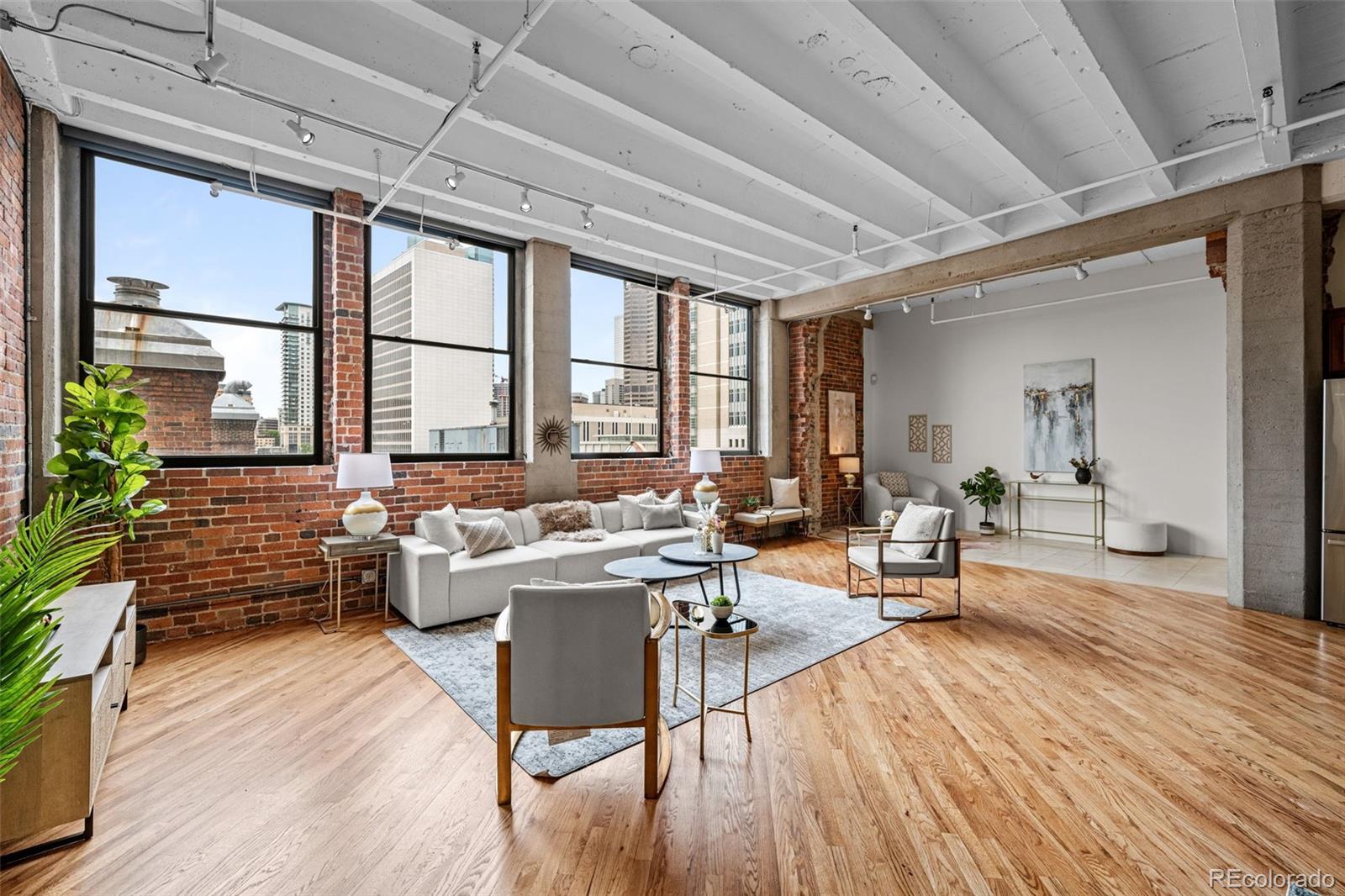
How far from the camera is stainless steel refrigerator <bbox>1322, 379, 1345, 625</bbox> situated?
4.17m

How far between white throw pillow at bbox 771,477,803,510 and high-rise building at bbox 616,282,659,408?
83.8 inches

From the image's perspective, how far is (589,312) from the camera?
664 cm

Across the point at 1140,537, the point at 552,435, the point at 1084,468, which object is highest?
the point at 552,435

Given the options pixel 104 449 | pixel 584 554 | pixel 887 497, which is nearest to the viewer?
pixel 104 449

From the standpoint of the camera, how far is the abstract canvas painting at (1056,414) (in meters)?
7.83

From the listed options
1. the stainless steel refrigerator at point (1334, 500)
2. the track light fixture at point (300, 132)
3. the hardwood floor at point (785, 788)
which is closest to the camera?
the hardwood floor at point (785, 788)

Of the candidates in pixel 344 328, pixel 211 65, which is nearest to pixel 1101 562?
pixel 344 328

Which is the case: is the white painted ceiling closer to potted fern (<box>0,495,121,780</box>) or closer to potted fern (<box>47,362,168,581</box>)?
potted fern (<box>47,362,168,581</box>)

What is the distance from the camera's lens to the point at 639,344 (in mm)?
7141

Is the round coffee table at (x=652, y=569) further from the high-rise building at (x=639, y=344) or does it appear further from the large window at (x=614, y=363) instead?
the high-rise building at (x=639, y=344)

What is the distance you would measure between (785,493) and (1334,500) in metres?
5.00

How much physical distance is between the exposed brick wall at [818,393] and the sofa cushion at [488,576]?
4.73 meters

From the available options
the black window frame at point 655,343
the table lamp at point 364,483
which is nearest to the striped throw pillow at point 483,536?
the table lamp at point 364,483

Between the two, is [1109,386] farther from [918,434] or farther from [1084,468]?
[918,434]
